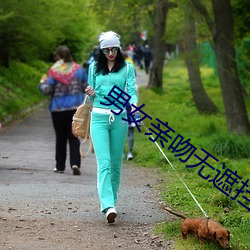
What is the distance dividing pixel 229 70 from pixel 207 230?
1043 centimetres

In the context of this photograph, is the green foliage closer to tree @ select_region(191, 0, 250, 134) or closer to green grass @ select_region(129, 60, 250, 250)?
green grass @ select_region(129, 60, 250, 250)

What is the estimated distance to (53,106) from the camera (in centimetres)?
1101

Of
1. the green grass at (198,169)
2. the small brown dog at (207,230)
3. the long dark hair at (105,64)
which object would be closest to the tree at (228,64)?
the green grass at (198,169)

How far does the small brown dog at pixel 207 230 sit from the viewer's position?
5930 mm

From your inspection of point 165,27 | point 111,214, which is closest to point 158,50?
point 165,27

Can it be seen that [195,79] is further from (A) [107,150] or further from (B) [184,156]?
(A) [107,150]

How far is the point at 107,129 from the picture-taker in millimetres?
7449

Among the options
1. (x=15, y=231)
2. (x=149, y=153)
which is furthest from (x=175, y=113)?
(x=15, y=231)

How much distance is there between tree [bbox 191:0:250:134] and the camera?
15914mm

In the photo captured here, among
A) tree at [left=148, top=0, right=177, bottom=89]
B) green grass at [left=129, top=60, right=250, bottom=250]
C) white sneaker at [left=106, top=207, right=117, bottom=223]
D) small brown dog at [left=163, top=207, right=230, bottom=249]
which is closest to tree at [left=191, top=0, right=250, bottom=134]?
green grass at [left=129, top=60, right=250, bottom=250]

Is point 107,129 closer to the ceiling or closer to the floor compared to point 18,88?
closer to the ceiling

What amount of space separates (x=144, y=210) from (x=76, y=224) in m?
1.03

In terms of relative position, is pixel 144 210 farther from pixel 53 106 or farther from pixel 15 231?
pixel 53 106

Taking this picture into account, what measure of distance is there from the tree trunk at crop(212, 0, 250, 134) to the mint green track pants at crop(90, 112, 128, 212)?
8.89m
